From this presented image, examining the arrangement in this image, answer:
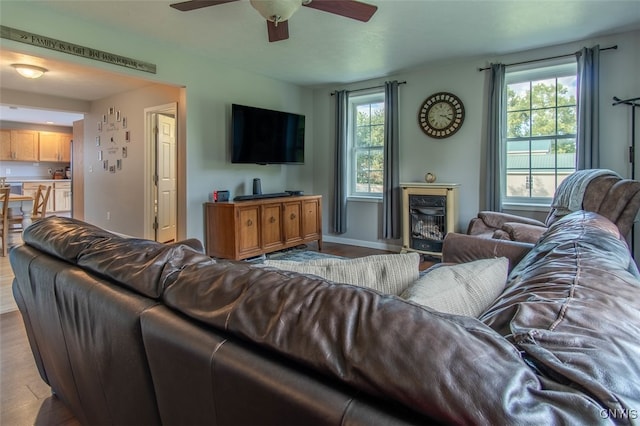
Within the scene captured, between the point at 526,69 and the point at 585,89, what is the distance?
27.2 inches

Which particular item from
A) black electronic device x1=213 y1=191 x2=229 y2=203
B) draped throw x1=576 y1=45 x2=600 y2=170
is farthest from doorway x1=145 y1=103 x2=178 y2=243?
draped throw x1=576 y1=45 x2=600 y2=170

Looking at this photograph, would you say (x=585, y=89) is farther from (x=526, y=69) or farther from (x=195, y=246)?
(x=195, y=246)

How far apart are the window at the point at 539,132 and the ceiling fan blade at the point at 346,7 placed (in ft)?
8.19

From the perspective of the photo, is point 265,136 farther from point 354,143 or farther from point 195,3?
point 195,3

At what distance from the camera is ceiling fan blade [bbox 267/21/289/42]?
297 centimetres

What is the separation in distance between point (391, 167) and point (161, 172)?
3327 mm

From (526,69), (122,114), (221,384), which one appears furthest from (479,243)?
(122,114)

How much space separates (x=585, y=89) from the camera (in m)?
3.76

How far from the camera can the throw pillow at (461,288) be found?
924mm

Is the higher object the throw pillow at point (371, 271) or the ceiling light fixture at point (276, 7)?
the ceiling light fixture at point (276, 7)

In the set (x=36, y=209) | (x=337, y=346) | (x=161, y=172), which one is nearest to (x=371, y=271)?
(x=337, y=346)

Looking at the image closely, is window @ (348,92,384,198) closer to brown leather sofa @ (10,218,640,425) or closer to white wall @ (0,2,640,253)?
white wall @ (0,2,640,253)

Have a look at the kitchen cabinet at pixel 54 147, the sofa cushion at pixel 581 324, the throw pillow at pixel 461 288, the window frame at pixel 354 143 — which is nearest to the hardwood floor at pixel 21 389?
the throw pillow at pixel 461 288

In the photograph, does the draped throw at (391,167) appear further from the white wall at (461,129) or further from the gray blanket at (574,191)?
the gray blanket at (574,191)
